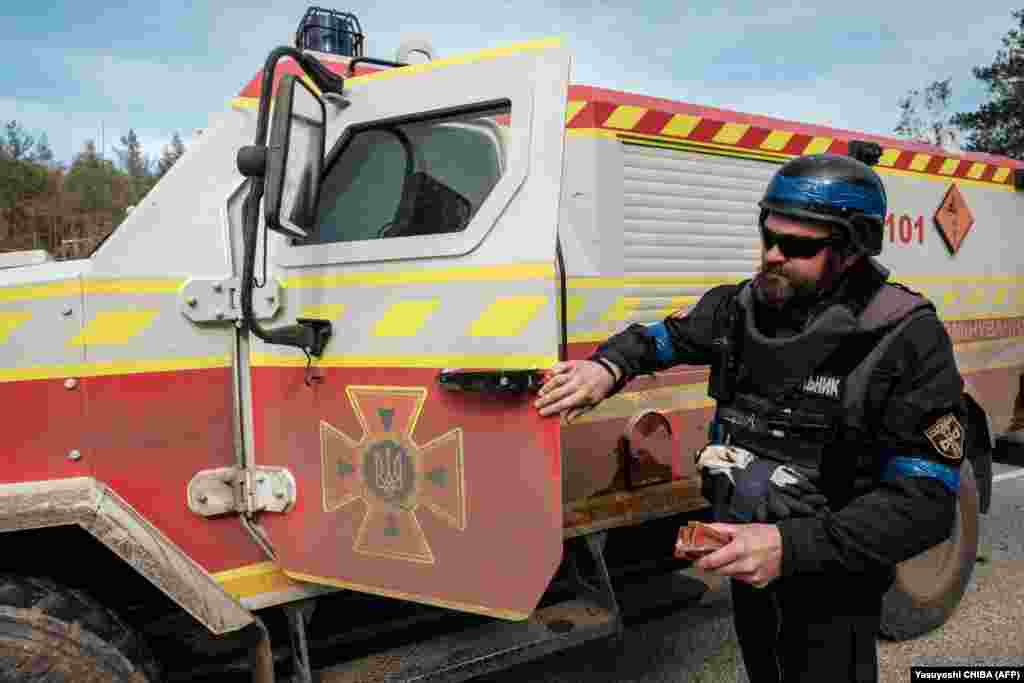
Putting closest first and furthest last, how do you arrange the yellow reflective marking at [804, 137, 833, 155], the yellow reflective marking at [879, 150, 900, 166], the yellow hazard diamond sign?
the yellow reflective marking at [804, 137, 833, 155]
the yellow reflective marking at [879, 150, 900, 166]
the yellow hazard diamond sign

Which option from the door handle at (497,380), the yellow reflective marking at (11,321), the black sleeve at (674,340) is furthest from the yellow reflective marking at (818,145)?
the yellow reflective marking at (11,321)

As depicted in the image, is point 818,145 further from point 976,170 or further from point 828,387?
point 828,387

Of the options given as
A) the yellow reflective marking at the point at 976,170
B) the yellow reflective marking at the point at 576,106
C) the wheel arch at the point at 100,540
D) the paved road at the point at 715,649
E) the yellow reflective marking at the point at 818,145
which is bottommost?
the paved road at the point at 715,649

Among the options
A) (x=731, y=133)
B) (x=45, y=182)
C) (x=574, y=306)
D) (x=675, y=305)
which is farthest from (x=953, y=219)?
(x=45, y=182)

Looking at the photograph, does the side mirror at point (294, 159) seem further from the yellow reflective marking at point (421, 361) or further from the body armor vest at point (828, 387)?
the body armor vest at point (828, 387)

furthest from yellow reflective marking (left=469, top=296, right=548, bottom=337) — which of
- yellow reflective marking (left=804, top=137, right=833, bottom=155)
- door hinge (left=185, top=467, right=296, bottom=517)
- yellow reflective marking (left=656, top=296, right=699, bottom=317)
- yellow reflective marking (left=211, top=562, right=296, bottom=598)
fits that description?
yellow reflective marking (left=804, top=137, right=833, bottom=155)

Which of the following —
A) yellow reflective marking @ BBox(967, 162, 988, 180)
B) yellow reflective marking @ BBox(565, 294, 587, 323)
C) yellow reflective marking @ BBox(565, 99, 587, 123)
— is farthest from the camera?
yellow reflective marking @ BBox(967, 162, 988, 180)

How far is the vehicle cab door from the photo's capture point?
2100 mm

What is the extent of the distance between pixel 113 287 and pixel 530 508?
1.29 metres

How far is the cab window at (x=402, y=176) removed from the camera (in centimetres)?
239

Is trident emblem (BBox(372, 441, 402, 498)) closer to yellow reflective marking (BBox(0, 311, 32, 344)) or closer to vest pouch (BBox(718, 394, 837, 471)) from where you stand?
vest pouch (BBox(718, 394, 837, 471))

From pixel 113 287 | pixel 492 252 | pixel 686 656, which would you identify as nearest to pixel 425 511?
pixel 492 252

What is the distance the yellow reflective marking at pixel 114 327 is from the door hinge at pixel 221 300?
0.10 m

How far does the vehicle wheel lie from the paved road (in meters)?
0.09
